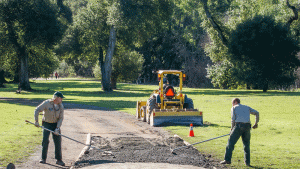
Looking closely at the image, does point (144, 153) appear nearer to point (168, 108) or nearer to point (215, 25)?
point (168, 108)

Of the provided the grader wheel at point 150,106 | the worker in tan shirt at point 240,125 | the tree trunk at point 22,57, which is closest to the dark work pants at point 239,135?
the worker in tan shirt at point 240,125

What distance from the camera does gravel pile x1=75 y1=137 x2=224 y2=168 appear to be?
35.2 ft

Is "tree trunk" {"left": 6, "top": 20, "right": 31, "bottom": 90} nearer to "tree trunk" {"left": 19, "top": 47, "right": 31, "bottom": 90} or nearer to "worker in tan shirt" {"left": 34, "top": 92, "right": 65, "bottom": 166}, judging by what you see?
"tree trunk" {"left": 19, "top": 47, "right": 31, "bottom": 90}

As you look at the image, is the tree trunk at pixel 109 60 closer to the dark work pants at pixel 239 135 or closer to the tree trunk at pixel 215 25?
the tree trunk at pixel 215 25

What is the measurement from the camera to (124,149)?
12492 mm

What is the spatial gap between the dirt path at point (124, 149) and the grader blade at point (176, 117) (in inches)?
20.2

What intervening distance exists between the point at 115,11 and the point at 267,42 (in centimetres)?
1709

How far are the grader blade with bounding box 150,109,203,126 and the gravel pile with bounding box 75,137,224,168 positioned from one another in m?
3.79

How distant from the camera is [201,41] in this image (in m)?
70.6

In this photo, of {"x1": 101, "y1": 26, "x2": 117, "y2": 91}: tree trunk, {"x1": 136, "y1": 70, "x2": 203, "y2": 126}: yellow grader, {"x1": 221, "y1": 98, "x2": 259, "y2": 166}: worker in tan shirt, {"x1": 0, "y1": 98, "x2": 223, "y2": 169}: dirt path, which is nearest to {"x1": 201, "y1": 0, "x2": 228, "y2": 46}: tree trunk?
{"x1": 101, "y1": 26, "x2": 117, "y2": 91}: tree trunk

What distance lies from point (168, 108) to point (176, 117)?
1.37 m

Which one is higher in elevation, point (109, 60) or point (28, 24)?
point (28, 24)

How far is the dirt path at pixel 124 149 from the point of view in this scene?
10.5 m

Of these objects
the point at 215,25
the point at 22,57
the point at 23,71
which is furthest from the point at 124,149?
the point at 215,25
